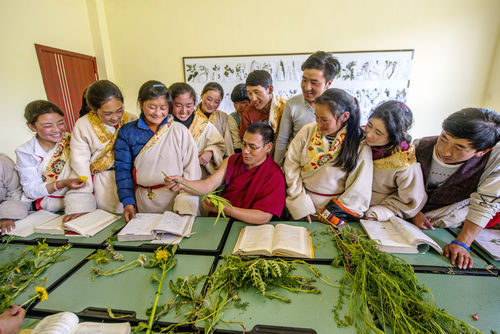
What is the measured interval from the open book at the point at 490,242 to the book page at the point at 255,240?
114cm

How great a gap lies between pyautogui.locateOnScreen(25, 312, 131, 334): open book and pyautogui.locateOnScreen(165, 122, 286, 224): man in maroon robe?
860mm

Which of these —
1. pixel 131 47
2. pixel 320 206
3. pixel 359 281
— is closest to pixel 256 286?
pixel 359 281

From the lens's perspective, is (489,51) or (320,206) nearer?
(320,206)

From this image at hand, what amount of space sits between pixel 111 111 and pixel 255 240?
4.48 feet

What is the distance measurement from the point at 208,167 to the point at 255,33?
300cm

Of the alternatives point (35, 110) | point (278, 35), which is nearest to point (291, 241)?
point (35, 110)

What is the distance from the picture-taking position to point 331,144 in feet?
5.41

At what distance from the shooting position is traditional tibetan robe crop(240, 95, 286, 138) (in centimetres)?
225

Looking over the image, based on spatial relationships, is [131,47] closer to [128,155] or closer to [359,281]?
[128,155]

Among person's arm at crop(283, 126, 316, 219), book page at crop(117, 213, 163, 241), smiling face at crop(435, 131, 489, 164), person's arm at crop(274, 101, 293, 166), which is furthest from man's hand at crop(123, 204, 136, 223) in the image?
smiling face at crop(435, 131, 489, 164)

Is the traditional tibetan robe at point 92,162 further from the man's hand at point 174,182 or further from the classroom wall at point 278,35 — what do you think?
the classroom wall at point 278,35

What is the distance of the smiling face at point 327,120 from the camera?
156 cm

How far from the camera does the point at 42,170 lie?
1759 mm

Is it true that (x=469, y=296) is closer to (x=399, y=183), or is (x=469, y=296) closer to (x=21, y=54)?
(x=399, y=183)
